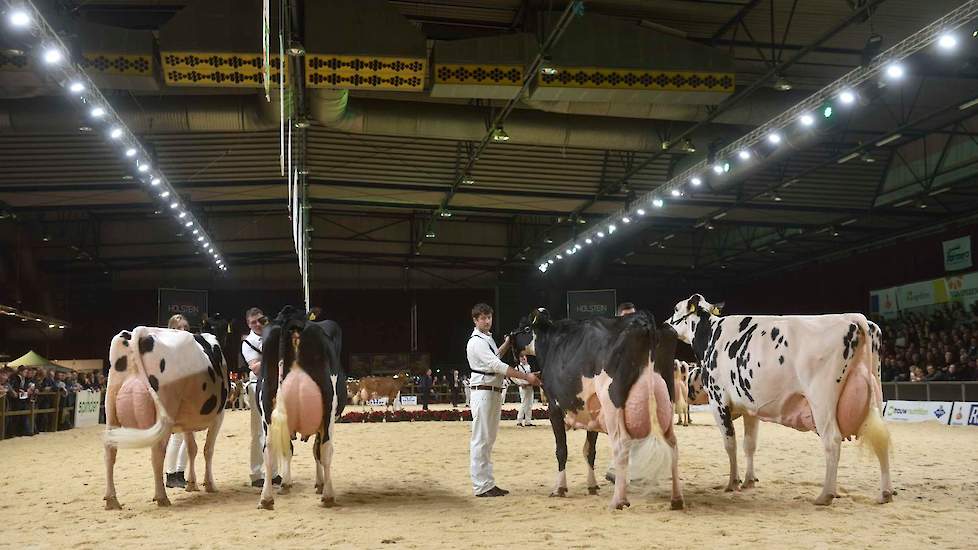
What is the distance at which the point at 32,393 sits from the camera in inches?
805

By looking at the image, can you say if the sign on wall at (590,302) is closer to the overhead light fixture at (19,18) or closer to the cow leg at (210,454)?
the overhead light fixture at (19,18)

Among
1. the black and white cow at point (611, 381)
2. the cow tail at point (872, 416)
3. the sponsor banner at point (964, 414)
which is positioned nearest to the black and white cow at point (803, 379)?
the cow tail at point (872, 416)

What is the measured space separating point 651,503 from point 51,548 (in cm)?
501

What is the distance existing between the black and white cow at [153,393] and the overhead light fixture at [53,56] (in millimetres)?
7270

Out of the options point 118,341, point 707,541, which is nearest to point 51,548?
point 118,341

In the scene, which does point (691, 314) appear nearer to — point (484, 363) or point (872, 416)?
point (872, 416)

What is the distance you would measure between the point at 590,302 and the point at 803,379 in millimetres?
23068

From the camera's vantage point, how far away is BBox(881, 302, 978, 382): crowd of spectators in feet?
71.1

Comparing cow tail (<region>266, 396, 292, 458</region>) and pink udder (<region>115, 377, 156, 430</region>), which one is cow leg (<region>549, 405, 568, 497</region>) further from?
pink udder (<region>115, 377, 156, 430</region>)

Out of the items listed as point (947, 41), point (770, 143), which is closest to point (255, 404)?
point (947, 41)

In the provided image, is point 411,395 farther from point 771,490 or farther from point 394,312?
point 771,490

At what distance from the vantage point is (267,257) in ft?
127

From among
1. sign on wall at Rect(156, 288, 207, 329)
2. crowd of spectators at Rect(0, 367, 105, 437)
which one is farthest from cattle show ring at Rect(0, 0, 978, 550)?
sign on wall at Rect(156, 288, 207, 329)

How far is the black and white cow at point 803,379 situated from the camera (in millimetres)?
7734
